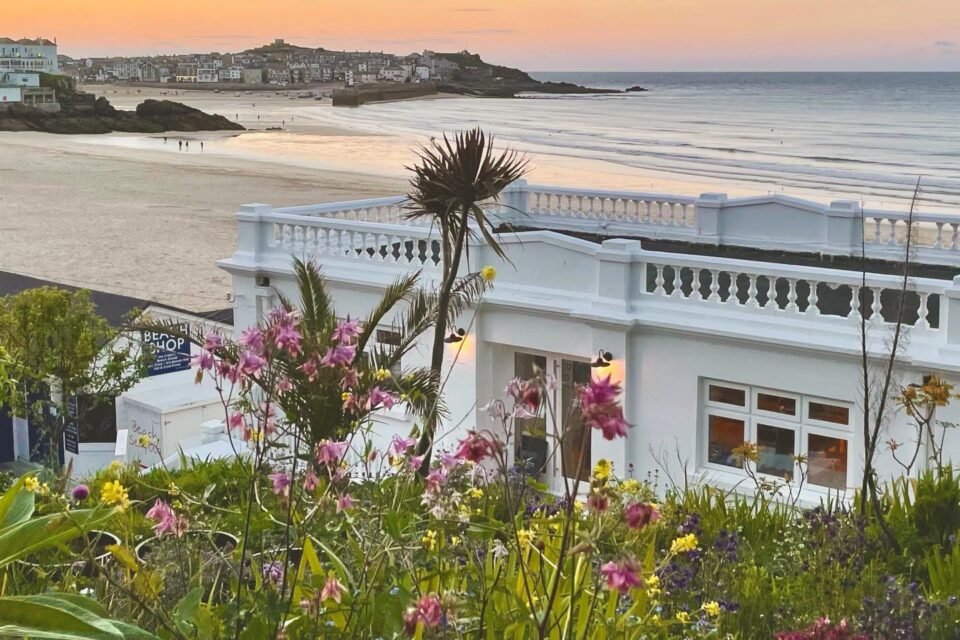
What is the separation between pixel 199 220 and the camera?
59.2m

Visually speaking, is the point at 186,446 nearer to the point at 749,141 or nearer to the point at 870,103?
the point at 749,141

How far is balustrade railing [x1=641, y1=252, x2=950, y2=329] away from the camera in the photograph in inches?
480

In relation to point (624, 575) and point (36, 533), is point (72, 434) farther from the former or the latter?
point (624, 575)

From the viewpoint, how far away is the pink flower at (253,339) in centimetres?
399

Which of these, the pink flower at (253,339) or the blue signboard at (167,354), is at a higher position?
the pink flower at (253,339)

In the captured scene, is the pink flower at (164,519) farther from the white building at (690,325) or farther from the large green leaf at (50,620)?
the white building at (690,325)

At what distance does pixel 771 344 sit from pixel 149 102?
146843 mm

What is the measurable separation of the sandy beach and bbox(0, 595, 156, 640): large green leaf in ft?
117

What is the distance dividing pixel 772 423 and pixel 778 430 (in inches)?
4.0

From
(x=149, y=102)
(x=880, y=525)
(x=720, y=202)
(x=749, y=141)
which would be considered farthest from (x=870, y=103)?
(x=880, y=525)

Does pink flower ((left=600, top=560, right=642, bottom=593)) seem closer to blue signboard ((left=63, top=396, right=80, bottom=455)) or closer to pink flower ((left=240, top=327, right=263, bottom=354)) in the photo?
pink flower ((left=240, top=327, right=263, bottom=354))

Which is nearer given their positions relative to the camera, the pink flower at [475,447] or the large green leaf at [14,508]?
the pink flower at [475,447]

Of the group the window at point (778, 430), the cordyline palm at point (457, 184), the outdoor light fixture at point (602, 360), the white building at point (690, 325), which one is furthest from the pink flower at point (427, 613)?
the outdoor light fixture at point (602, 360)

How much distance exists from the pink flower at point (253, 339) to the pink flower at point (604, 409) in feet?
4.77
